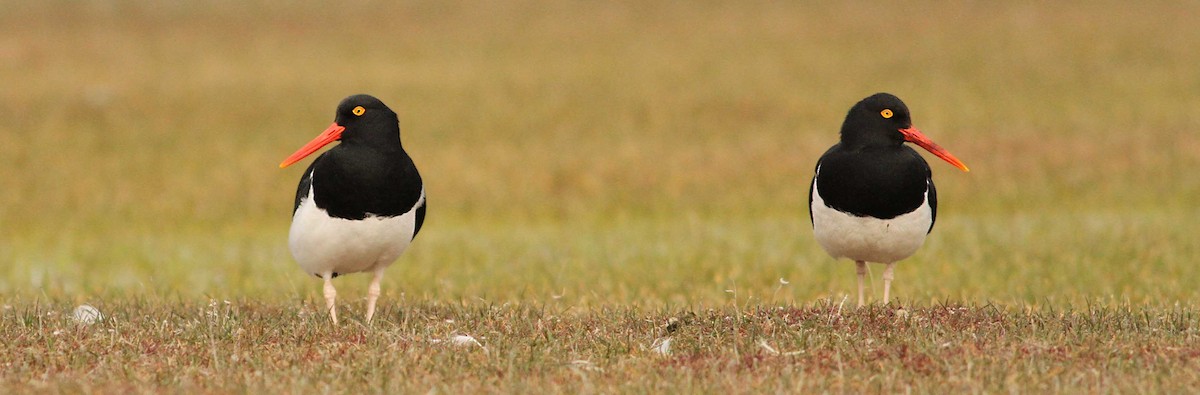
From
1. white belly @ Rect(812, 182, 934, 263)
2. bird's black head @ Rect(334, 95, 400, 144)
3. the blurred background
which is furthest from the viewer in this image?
the blurred background

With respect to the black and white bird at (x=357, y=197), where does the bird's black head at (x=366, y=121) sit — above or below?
above

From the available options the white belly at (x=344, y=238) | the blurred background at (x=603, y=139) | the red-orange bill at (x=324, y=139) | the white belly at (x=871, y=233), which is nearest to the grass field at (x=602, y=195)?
the blurred background at (x=603, y=139)

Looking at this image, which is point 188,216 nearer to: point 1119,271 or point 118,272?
point 118,272

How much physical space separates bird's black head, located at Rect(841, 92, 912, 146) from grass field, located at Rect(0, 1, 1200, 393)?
1235 millimetres

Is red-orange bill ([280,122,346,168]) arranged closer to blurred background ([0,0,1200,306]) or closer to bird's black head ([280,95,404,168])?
bird's black head ([280,95,404,168])

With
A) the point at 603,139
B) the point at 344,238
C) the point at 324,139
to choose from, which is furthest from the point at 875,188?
the point at 603,139

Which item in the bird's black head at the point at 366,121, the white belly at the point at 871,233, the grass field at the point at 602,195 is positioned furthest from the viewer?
the bird's black head at the point at 366,121

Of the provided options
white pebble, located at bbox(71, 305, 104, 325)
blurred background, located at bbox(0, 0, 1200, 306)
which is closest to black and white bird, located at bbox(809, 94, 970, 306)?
blurred background, located at bbox(0, 0, 1200, 306)

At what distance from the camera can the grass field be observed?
A: 8227 millimetres

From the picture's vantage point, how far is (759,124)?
30.8 meters

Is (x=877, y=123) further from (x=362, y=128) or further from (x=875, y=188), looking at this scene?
(x=362, y=128)

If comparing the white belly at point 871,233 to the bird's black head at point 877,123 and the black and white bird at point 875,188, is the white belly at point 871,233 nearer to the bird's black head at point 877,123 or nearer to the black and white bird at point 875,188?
the black and white bird at point 875,188

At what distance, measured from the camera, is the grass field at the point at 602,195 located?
8.23 meters

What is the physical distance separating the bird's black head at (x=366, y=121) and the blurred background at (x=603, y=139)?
274 cm
